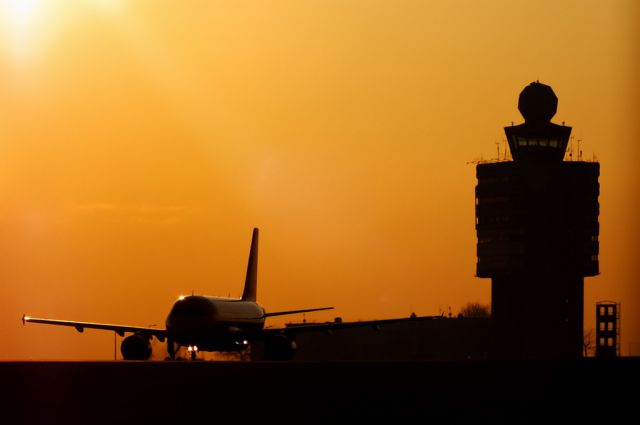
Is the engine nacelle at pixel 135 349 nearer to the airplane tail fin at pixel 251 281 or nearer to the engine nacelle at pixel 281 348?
the engine nacelle at pixel 281 348

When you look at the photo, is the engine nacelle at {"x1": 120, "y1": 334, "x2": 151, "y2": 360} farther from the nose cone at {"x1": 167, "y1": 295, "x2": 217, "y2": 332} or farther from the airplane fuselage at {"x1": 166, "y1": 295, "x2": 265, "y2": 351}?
the nose cone at {"x1": 167, "y1": 295, "x2": 217, "y2": 332}

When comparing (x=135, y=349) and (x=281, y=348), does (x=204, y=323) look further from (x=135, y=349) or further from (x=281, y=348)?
(x=281, y=348)

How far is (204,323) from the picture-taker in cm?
8938

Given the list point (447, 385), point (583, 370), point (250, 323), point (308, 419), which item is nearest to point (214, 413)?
point (308, 419)

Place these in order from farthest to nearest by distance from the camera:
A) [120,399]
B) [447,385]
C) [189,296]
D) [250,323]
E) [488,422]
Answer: [250,323] < [189,296] < [447,385] < [120,399] < [488,422]

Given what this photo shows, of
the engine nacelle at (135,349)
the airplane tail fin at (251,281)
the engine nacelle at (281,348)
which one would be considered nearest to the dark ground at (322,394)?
the engine nacelle at (135,349)

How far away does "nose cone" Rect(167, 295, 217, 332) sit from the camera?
88.9 metres

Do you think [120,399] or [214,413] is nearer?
[214,413]

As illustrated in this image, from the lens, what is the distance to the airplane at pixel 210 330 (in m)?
89.1

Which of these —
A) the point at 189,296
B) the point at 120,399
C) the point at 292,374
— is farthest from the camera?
the point at 189,296

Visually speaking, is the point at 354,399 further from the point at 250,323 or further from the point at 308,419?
the point at 250,323

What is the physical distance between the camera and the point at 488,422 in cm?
4075

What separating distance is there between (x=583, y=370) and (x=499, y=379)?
5661 mm

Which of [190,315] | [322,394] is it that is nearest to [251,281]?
[190,315]
